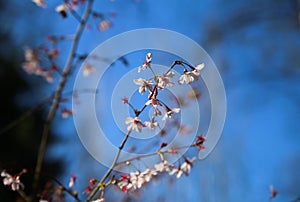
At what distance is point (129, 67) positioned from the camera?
1.40m

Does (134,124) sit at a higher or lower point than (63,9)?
lower

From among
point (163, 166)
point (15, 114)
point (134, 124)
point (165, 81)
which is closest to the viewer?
point (165, 81)

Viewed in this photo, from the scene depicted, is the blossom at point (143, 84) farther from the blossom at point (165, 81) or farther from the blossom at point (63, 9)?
the blossom at point (63, 9)

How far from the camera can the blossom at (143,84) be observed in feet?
2.74

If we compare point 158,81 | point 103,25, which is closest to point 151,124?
point 158,81

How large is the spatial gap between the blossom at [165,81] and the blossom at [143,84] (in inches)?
1.0

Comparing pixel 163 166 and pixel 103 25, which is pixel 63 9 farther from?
pixel 163 166

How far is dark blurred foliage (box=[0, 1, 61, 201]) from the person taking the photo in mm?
4512

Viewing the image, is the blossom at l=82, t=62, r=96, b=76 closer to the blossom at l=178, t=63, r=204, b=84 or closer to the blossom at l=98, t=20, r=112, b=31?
the blossom at l=98, t=20, r=112, b=31

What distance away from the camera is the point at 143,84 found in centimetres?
84

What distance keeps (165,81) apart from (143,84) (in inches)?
2.0

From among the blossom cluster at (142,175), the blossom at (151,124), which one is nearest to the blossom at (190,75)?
the blossom at (151,124)

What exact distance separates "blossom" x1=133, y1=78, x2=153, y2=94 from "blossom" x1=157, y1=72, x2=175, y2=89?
0.02 m

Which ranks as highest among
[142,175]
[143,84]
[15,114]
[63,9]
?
[15,114]
